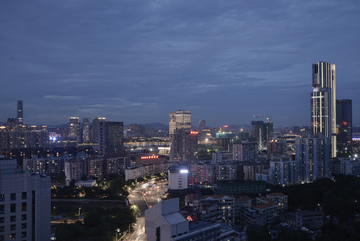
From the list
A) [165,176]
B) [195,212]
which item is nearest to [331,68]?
[165,176]

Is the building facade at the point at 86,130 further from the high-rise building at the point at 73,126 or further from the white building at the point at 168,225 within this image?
the white building at the point at 168,225

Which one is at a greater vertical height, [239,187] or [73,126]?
[73,126]

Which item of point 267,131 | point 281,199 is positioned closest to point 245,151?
point 281,199

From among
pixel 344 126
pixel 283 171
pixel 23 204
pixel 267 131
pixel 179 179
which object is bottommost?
pixel 179 179

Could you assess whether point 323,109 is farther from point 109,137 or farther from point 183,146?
point 109,137

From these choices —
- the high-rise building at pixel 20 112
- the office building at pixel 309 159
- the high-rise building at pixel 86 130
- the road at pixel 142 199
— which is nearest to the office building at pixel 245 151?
Result: the office building at pixel 309 159

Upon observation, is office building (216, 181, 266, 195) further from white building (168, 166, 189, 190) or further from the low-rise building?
the low-rise building
